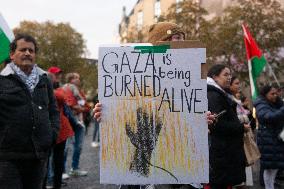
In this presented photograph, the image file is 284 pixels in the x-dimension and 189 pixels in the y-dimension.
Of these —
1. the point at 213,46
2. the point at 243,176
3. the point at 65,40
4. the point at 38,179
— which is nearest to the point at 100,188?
the point at 243,176

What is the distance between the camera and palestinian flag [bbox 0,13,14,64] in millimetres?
4840

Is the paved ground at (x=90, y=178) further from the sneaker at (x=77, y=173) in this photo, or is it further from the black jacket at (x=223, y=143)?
the black jacket at (x=223, y=143)

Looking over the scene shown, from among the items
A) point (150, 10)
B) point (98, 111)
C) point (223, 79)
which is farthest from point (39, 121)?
point (150, 10)

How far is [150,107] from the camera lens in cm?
299

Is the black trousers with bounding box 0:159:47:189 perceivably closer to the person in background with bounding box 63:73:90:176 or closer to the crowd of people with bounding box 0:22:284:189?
the crowd of people with bounding box 0:22:284:189

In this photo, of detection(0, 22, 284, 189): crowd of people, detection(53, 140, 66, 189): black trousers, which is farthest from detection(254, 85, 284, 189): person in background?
detection(53, 140, 66, 189): black trousers

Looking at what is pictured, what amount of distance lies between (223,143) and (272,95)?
7.80 feet

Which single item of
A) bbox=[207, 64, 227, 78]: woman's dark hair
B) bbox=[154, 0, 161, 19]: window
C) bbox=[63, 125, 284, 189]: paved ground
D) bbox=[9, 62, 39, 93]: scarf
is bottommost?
bbox=[63, 125, 284, 189]: paved ground

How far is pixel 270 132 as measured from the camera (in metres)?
6.52

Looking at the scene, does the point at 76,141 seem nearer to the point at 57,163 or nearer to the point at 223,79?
the point at 57,163

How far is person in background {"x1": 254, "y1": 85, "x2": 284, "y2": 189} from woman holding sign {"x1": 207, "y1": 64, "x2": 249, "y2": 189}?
204 cm

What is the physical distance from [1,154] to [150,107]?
1.23m

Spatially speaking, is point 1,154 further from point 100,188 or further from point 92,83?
point 92,83

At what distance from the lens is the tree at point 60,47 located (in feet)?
137
